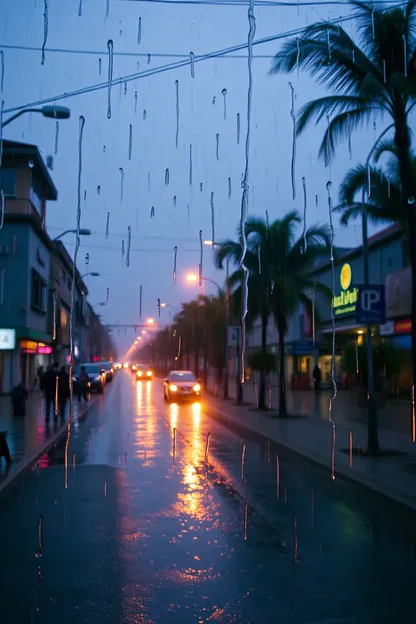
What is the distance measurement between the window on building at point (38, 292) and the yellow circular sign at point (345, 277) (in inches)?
734

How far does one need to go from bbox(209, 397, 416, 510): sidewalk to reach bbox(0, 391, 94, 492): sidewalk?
5594 mm

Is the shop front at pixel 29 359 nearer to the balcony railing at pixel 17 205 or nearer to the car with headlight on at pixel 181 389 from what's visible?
the balcony railing at pixel 17 205

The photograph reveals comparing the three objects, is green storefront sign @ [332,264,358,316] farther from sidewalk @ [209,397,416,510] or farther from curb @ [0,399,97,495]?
curb @ [0,399,97,495]

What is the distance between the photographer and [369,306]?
46.5 feet

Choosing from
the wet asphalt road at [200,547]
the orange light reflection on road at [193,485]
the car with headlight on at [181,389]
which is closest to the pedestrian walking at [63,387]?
the orange light reflection on road at [193,485]

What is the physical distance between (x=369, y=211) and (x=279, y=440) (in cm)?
606

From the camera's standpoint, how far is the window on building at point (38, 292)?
129 ft

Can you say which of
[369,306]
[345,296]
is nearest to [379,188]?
[369,306]

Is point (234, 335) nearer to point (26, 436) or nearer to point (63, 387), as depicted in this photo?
point (63, 387)

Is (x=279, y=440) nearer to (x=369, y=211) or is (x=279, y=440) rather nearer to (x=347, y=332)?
(x=369, y=211)

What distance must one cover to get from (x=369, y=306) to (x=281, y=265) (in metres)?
10.2

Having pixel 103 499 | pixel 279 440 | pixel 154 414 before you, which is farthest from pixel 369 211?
pixel 154 414

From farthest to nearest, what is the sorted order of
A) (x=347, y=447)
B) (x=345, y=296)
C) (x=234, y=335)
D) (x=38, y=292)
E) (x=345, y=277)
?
(x=38, y=292), (x=345, y=277), (x=345, y=296), (x=234, y=335), (x=347, y=447)

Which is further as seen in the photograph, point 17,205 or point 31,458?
point 17,205
